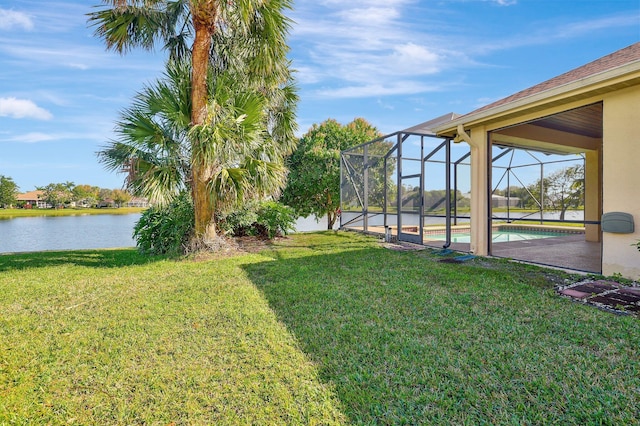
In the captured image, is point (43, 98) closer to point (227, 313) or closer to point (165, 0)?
point (165, 0)

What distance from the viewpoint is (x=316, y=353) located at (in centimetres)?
273

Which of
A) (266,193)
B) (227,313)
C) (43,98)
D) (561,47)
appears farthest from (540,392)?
(43,98)

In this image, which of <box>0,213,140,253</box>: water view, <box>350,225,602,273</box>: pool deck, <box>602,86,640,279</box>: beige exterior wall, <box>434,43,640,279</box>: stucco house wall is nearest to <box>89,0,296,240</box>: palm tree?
<box>0,213,140,253</box>: water view

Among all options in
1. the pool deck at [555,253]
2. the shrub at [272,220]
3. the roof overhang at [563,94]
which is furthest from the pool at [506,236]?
the shrub at [272,220]

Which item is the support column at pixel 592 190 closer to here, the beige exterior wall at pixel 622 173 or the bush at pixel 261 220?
the beige exterior wall at pixel 622 173

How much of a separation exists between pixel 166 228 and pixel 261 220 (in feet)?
9.49

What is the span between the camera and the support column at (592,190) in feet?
30.7

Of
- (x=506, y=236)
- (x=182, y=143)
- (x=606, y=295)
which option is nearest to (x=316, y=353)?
(x=606, y=295)

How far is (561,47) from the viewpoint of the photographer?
9.96 m

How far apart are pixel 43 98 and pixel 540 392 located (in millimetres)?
18246

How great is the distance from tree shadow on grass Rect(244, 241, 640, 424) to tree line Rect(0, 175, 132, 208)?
31.6 m

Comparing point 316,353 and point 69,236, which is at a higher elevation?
point 69,236

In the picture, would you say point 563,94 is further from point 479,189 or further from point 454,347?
point 454,347

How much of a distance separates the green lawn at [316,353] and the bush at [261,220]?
4612mm
